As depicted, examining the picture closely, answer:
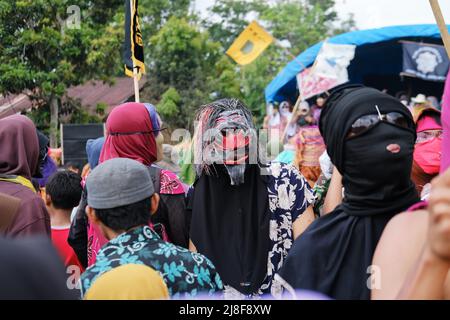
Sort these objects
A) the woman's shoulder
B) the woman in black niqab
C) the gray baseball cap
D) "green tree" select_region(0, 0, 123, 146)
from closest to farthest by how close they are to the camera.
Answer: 1. the woman in black niqab
2. the gray baseball cap
3. the woman's shoulder
4. "green tree" select_region(0, 0, 123, 146)

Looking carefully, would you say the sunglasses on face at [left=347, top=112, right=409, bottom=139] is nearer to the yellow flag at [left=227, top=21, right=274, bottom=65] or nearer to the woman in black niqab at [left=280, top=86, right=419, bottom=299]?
the woman in black niqab at [left=280, top=86, right=419, bottom=299]

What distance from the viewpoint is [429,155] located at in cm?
344

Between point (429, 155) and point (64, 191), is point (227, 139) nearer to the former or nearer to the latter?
point (429, 155)

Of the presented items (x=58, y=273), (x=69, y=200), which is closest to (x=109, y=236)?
(x=58, y=273)

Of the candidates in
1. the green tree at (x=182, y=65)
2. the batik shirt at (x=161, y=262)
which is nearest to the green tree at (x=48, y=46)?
the green tree at (x=182, y=65)

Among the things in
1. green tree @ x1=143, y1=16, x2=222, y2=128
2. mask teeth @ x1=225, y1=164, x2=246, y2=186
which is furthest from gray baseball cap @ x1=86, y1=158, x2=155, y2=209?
green tree @ x1=143, y1=16, x2=222, y2=128

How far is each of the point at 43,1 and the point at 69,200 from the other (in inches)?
488

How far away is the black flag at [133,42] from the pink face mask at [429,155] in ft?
9.38

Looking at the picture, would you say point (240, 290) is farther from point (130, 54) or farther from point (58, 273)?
point (130, 54)

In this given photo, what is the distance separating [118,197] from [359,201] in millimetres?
887

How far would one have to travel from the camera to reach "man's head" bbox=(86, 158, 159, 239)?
238 centimetres

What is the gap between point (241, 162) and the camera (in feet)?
9.77

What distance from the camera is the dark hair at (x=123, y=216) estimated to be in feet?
7.82

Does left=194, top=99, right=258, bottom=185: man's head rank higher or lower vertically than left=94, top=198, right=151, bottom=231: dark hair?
higher
